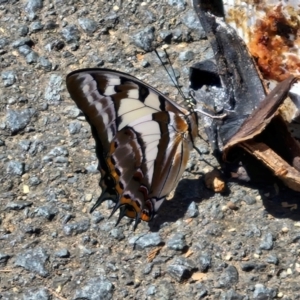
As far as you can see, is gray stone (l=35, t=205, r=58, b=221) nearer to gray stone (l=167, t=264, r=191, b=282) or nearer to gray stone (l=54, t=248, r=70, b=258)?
gray stone (l=54, t=248, r=70, b=258)

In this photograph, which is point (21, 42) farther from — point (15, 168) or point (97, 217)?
point (97, 217)

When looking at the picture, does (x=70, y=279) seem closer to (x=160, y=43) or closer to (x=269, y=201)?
(x=269, y=201)

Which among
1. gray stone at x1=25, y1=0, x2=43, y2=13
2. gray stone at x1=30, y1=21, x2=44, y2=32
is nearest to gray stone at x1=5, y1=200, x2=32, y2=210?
gray stone at x1=30, y1=21, x2=44, y2=32

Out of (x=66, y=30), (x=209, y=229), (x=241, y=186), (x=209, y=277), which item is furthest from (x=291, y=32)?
(x=66, y=30)

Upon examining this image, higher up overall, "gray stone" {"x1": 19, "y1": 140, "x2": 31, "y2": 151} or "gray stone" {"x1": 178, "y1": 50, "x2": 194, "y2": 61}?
"gray stone" {"x1": 178, "y1": 50, "x2": 194, "y2": 61}

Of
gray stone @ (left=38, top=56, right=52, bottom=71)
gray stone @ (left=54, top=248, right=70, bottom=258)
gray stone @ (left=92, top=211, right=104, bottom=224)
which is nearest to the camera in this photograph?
gray stone @ (left=54, top=248, right=70, bottom=258)

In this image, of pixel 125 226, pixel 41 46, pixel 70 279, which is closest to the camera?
pixel 70 279
